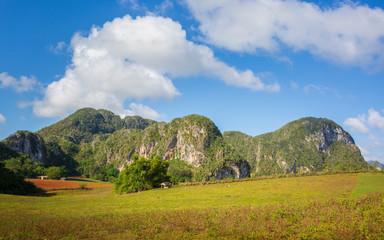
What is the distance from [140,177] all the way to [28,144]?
15727 centimetres

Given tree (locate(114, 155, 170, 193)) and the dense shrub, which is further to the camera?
tree (locate(114, 155, 170, 193))

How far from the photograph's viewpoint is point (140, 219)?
67.4 feet

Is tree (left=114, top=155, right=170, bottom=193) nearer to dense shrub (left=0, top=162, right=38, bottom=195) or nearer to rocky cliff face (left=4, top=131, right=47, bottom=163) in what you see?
dense shrub (left=0, top=162, right=38, bottom=195)

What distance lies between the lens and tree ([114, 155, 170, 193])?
62650 millimetres

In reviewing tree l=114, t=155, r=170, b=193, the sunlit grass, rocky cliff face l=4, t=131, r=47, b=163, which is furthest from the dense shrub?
rocky cliff face l=4, t=131, r=47, b=163

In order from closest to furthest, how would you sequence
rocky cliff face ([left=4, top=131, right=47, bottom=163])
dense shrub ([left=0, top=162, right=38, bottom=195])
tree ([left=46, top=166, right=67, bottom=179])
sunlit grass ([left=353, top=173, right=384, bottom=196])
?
sunlit grass ([left=353, top=173, right=384, bottom=196]) < dense shrub ([left=0, top=162, right=38, bottom=195]) < tree ([left=46, top=166, right=67, bottom=179]) < rocky cliff face ([left=4, top=131, right=47, bottom=163])

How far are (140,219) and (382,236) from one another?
1751 cm

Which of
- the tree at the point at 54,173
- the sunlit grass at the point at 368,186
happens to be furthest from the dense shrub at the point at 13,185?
the sunlit grass at the point at 368,186

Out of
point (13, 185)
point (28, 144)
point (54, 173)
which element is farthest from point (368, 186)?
point (28, 144)

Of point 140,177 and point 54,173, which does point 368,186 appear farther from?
point 54,173

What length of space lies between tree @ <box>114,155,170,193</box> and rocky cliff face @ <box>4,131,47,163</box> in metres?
141

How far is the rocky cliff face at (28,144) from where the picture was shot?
16438 centimetres

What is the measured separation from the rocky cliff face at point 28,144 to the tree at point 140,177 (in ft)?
464

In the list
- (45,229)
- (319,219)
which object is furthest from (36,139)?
(319,219)
